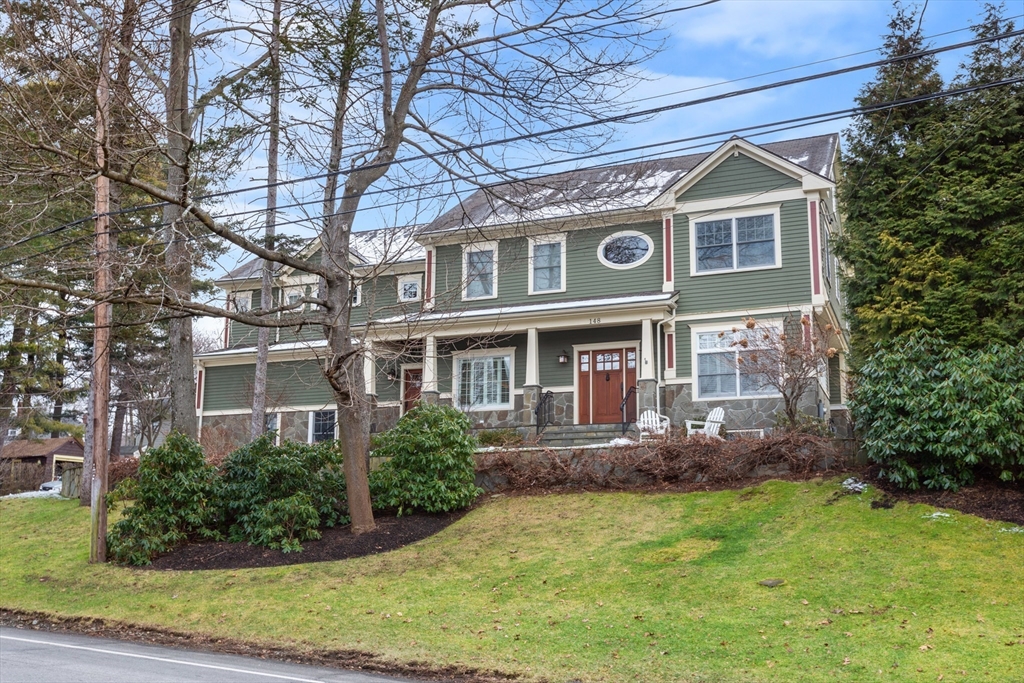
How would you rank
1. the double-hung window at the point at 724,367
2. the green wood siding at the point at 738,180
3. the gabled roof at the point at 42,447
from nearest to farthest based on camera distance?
the double-hung window at the point at 724,367
the green wood siding at the point at 738,180
the gabled roof at the point at 42,447

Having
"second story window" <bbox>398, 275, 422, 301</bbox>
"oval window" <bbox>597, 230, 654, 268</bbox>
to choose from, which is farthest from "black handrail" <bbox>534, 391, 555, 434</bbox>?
"second story window" <bbox>398, 275, 422, 301</bbox>

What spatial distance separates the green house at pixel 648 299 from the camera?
2114 centimetres

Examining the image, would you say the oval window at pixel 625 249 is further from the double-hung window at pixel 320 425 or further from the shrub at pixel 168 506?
the shrub at pixel 168 506

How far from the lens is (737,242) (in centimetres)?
2192

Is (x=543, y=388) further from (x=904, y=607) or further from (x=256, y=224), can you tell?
(x=904, y=607)

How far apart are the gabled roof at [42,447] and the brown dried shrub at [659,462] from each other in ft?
65.9

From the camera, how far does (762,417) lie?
2081 centimetres

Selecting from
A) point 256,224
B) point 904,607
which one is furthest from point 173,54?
point 904,607

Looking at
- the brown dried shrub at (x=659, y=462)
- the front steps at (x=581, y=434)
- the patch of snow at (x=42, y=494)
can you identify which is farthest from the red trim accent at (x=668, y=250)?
the patch of snow at (x=42, y=494)

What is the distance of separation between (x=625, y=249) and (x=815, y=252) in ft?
15.5

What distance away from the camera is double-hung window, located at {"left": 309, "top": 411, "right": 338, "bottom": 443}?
90.6ft

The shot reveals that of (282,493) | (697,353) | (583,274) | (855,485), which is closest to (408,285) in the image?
(583,274)

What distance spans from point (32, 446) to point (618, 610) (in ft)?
102

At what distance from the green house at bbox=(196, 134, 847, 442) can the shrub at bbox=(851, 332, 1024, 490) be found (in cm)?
597
